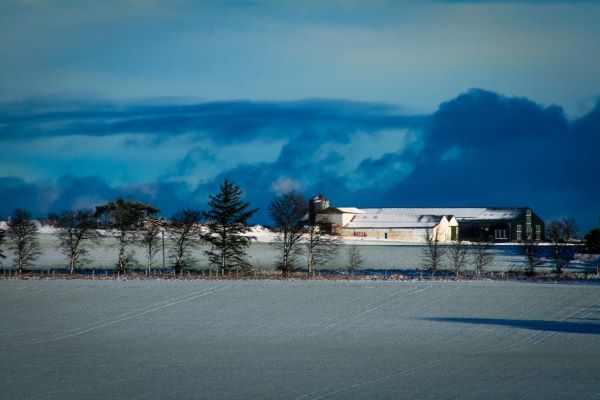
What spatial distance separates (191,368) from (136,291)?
2938 centimetres

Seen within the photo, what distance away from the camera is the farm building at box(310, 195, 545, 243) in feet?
444

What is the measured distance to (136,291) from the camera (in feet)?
201

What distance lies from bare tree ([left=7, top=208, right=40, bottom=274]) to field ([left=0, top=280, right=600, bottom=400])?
1832 cm

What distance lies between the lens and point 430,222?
446ft

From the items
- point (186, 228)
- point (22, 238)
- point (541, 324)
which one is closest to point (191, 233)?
point (186, 228)

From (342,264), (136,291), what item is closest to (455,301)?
(136,291)

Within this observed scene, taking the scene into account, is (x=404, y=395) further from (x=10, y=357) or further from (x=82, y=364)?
(x=10, y=357)

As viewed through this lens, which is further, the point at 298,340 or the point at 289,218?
the point at 289,218

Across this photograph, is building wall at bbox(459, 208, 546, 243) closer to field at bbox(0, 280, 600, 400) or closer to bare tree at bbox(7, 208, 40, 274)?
bare tree at bbox(7, 208, 40, 274)

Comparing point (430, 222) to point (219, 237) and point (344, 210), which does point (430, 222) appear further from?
point (219, 237)

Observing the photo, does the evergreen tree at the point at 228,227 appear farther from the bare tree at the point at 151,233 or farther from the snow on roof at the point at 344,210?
the snow on roof at the point at 344,210

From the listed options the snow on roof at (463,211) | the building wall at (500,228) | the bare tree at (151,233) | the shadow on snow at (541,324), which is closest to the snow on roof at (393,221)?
the snow on roof at (463,211)

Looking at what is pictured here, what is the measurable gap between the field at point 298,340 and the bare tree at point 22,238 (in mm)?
18319

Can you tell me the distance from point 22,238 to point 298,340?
178ft
